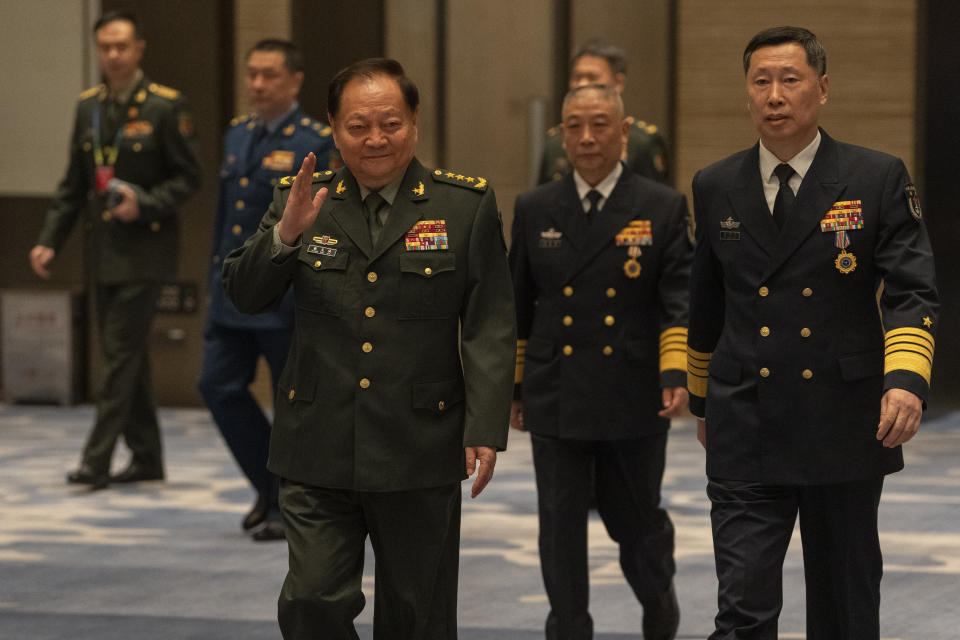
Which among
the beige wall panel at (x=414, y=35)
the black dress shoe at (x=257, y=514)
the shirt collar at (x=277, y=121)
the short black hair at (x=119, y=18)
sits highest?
the beige wall panel at (x=414, y=35)

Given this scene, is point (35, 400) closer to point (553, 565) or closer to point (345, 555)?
point (553, 565)

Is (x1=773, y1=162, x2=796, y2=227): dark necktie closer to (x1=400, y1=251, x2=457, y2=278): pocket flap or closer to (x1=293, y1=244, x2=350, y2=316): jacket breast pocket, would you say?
(x1=400, y1=251, x2=457, y2=278): pocket flap

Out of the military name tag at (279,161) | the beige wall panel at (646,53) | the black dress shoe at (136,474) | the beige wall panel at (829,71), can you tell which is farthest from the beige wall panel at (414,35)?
the military name tag at (279,161)

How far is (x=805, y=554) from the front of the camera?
445 cm

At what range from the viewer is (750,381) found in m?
4.34

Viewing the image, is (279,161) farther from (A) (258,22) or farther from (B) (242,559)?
(A) (258,22)

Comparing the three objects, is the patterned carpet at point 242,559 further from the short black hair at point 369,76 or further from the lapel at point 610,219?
the short black hair at point 369,76

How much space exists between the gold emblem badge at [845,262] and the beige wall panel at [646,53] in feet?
21.9

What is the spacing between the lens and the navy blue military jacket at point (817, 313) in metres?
4.23

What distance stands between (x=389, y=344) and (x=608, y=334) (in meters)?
1.48

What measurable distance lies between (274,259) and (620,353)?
5.69 ft

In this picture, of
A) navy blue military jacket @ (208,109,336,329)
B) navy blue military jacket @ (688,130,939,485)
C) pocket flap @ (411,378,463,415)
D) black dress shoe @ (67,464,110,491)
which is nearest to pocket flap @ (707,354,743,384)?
navy blue military jacket @ (688,130,939,485)

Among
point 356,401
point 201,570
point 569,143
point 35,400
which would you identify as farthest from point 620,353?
point 35,400

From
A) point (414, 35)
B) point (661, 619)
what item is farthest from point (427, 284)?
point (414, 35)
